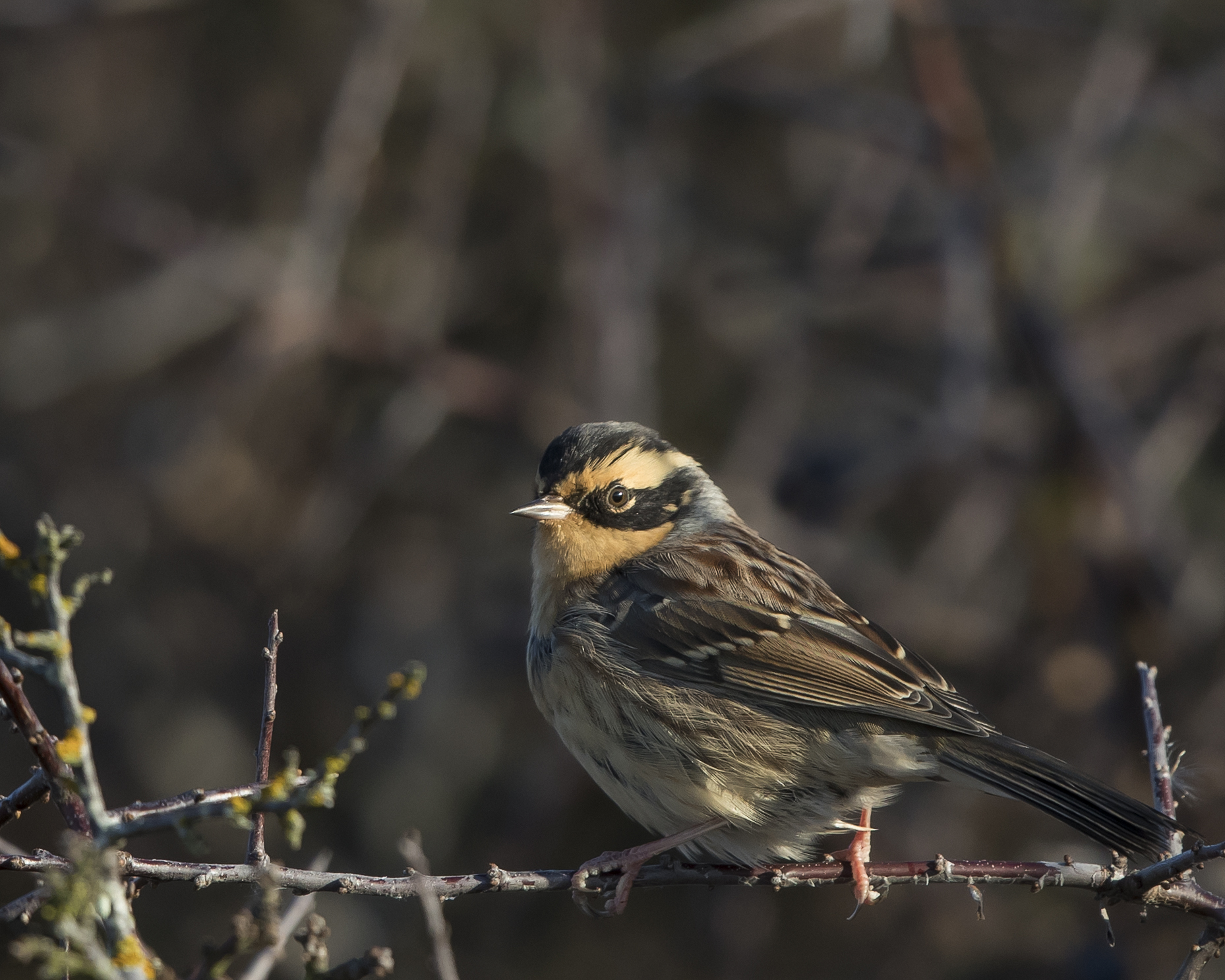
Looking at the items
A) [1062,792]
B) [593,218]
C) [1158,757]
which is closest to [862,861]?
[1062,792]

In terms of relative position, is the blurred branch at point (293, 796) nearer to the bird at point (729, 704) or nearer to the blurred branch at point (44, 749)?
the blurred branch at point (44, 749)

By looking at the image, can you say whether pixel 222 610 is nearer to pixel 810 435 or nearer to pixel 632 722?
pixel 810 435

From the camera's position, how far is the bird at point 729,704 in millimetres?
3859

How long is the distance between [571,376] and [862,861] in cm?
399

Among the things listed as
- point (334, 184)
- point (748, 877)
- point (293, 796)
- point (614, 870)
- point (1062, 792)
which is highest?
point (334, 184)

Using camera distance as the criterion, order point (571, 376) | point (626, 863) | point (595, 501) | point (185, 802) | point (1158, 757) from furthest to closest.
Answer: point (571, 376) < point (595, 501) < point (626, 863) < point (1158, 757) < point (185, 802)

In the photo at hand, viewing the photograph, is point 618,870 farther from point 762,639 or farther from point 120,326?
point 120,326

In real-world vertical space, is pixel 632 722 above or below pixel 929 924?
above

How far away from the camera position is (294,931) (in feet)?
7.95

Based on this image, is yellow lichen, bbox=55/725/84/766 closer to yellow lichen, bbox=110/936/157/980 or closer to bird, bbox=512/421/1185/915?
yellow lichen, bbox=110/936/157/980

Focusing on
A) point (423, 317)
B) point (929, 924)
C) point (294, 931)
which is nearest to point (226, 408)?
point (423, 317)

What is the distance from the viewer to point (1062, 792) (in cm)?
365

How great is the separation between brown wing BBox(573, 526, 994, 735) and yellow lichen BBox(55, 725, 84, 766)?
2.46 m

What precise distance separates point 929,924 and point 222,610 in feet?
13.9
